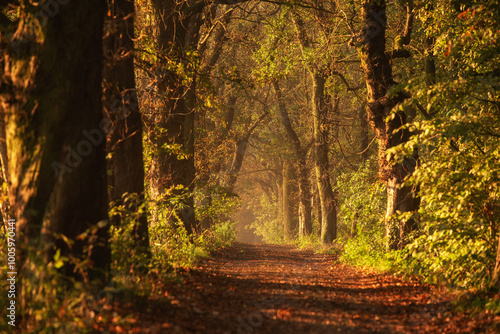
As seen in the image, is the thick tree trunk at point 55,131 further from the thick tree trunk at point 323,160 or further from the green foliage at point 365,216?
the thick tree trunk at point 323,160

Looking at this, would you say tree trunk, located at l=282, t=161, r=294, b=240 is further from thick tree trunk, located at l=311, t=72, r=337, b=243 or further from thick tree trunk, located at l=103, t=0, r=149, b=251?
thick tree trunk, located at l=103, t=0, r=149, b=251

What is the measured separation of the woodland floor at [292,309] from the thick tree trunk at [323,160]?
11783 millimetres

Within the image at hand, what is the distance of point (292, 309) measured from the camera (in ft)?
22.6

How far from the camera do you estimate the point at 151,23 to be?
1329cm

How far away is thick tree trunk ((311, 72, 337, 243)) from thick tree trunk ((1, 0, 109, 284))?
16282 mm

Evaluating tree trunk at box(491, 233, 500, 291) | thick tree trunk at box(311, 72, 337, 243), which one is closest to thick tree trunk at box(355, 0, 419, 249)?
tree trunk at box(491, 233, 500, 291)

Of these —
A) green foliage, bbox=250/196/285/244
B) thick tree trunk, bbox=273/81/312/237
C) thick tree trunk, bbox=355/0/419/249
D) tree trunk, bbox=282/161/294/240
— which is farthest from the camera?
green foliage, bbox=250/196/285/244

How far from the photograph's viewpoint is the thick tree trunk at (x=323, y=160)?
2153 centimetres

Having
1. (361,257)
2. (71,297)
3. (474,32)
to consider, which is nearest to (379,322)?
(71,297)

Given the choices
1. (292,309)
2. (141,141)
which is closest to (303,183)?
(141,141)

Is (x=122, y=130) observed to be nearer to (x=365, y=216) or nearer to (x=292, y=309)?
(x=292, y=309)

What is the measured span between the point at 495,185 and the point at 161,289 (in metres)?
6.30

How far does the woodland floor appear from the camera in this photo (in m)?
5.77

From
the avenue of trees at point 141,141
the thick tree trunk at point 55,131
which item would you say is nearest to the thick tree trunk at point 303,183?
the avenue of trees at point 141,141
